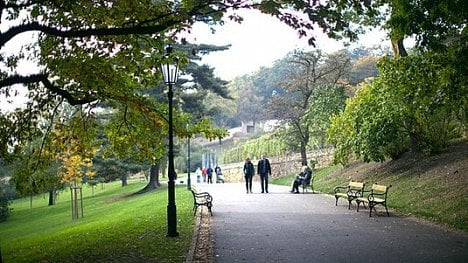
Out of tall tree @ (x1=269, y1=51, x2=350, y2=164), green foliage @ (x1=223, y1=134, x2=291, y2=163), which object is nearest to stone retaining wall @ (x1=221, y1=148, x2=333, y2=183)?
green foliage @ (x1=223, y1=134, x2=291, y2=163)

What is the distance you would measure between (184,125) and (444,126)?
1225 centimetres

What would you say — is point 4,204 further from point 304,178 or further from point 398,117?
point 398,117

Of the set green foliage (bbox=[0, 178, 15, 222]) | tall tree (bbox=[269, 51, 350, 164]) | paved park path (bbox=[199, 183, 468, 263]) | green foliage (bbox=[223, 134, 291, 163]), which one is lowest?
green foliage (bbox=[0, 178, 15, 222])

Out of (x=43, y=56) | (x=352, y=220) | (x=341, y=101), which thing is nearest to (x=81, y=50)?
(x=43, y=56)

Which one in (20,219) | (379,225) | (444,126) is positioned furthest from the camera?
(20,219)

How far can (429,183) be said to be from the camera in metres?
16.8

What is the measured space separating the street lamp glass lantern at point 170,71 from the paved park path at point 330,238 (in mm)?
3817

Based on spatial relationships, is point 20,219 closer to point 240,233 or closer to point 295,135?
point 295,135

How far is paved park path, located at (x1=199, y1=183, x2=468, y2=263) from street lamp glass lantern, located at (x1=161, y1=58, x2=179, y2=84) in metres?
3.82

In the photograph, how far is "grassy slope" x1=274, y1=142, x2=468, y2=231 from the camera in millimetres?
13023

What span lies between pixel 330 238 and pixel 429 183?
7.47 meters

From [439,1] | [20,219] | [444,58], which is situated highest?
[439,1]

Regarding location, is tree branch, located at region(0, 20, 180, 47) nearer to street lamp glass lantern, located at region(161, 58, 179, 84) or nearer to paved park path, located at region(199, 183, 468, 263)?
street lamp glass lantern, located at region(161, 58, 179, 84)

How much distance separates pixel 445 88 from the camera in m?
13.2
